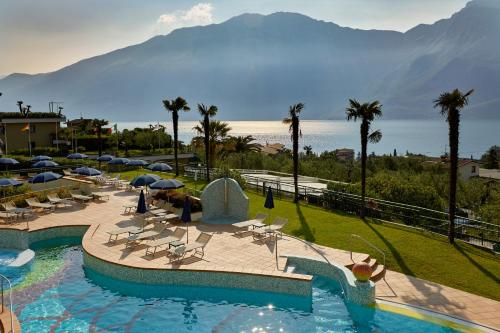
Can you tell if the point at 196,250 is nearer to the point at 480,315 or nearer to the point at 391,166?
the point at 480,315

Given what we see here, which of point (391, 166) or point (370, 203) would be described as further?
point (391, 166)

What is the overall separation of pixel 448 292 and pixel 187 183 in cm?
2080

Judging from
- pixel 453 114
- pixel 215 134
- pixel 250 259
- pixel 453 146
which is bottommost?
pixel 250 259

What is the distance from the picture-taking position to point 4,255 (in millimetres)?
16047

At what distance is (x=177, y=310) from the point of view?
11.7 metres

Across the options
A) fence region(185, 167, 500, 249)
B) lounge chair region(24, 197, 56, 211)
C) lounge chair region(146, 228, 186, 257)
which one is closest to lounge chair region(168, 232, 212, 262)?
lounge chair region(146, 228, 186, 257)

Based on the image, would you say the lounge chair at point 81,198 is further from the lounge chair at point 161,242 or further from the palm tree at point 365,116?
the palm tree at point 365,116

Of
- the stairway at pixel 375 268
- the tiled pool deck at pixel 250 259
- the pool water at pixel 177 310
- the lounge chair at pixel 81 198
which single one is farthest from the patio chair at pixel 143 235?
the lounge chair at pixel 81 198

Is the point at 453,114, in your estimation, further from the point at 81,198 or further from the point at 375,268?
the point at 81,198

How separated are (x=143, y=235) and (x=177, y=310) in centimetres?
451

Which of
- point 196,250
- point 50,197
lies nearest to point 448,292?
point 196,250

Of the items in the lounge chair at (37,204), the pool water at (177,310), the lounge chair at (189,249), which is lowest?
the pool water at (177,310)

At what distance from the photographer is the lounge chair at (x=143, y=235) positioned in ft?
50.2

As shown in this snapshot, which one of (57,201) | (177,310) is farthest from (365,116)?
(57,201)
